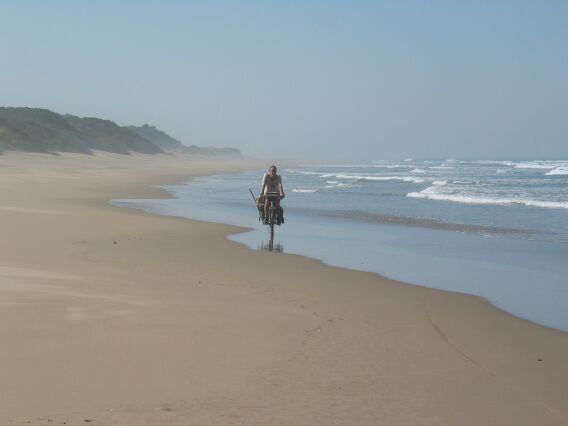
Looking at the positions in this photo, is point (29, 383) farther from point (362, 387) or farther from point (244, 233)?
point (244, 233)

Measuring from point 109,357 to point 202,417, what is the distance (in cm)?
135

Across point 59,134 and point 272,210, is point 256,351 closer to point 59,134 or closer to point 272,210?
point 272,210

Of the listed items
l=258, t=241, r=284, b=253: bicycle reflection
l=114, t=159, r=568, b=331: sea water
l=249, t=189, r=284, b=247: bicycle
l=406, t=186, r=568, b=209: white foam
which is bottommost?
l=258, t=241, r=284, b=253: bicycle reflection

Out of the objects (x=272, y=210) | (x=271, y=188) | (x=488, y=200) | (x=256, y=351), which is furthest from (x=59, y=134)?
(x=256, y=351)

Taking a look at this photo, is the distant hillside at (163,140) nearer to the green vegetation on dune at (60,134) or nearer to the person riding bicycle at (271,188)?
the green vegetation on dune at (60,134)

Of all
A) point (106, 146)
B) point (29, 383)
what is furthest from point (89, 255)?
point (106, 146)

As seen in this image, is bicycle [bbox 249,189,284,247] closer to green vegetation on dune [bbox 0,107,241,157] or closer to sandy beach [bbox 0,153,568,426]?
sandy beach [bbox 0,153,568,426]

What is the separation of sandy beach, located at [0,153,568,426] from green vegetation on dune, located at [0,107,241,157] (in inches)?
2566

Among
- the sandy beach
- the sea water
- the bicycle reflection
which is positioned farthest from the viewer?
the bicycle reflection

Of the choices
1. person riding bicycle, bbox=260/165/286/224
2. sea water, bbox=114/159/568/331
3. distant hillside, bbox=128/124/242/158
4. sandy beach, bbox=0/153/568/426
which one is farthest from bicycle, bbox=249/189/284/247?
distant hillside, bbox=128/124/242/158

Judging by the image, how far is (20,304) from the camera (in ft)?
23.0

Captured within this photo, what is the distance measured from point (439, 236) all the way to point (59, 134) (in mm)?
84782

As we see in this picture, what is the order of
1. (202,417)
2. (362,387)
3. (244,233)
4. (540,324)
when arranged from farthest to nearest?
(244,233), (540,324), (362,387), (202,417)

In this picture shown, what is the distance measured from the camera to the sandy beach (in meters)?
4.69
